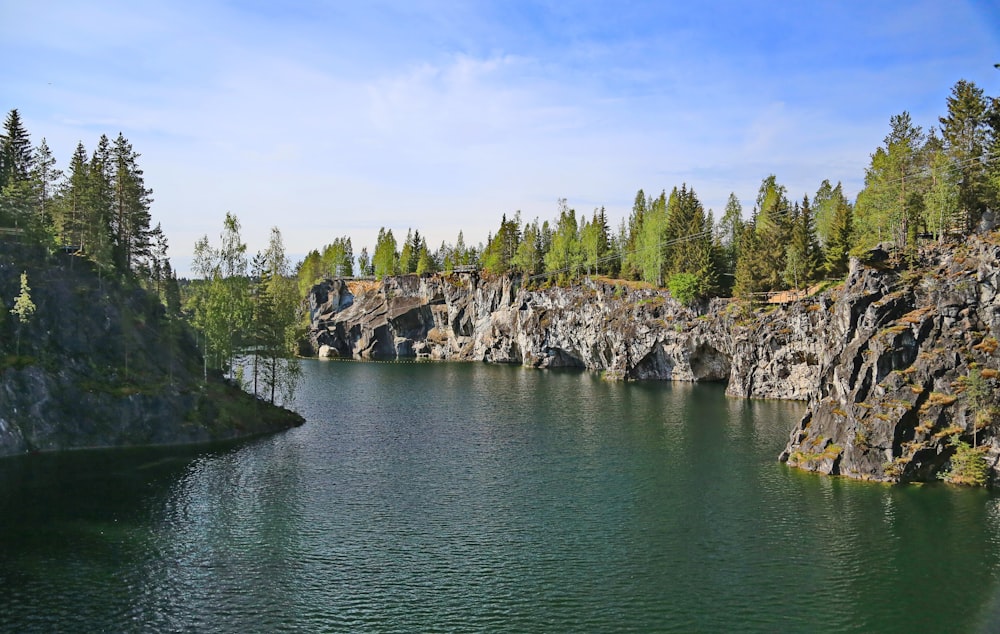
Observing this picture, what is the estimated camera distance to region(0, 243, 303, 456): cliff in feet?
180

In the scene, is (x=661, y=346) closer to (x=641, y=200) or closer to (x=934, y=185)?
(x=934, y=185)

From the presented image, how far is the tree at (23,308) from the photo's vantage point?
184 feet

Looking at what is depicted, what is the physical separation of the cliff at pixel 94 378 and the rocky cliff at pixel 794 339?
5351 cm

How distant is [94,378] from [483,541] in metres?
42.6

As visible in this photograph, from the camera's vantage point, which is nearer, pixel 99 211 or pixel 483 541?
pixel 483 541

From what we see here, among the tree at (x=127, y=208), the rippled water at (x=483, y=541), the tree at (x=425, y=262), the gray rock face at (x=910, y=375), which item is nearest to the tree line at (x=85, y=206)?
the tree at (x=127, y=208)

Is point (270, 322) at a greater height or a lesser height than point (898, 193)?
lesser

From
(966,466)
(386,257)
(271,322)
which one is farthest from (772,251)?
(386,257)

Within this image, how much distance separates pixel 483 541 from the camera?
1438 inches

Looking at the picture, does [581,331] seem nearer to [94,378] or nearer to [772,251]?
[772,251]

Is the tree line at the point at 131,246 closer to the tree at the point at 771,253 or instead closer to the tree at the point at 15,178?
the tree at the point at 15,178

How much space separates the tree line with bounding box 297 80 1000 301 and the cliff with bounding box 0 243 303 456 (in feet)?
220

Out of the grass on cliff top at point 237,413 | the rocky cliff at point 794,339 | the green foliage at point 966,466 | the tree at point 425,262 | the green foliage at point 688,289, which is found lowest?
the green foliage at point 966,466

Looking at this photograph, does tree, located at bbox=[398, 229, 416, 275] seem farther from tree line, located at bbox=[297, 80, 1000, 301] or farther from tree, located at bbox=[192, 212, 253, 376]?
tree, located at bbox=[192, 212, 253, 376]
